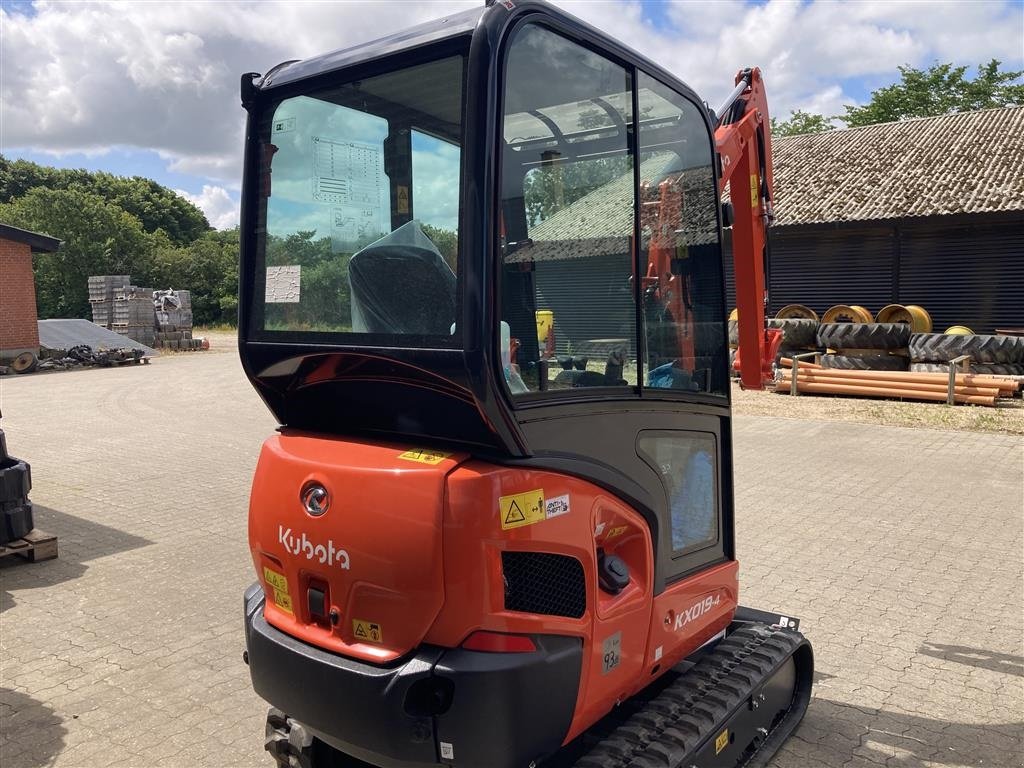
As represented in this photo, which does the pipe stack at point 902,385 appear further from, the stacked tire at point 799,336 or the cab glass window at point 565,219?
the cab glass window at point 565,219

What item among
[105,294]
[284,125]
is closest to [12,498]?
[284,125]

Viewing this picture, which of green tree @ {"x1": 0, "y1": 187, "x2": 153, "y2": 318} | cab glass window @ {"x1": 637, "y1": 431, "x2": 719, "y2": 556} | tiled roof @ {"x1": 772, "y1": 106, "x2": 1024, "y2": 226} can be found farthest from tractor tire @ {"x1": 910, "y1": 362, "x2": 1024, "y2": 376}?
green tree @ {"x1": 0, "y1": 187, "x2": 153, "y2": 318}

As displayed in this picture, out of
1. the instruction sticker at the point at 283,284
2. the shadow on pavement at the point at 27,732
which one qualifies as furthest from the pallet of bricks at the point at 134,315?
the instruction sticker at the point at 283,284

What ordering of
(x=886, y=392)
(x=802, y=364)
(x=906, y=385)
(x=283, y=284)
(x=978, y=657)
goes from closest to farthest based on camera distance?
(x=283, y=284), (x=978, y=657), (x=906, y=385), (x=886, y=392), (x=802, y=364)

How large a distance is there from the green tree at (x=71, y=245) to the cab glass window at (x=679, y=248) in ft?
154

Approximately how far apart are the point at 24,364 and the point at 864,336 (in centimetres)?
2160

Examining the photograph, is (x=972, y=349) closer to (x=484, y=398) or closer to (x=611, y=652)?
(x=611, y=652)

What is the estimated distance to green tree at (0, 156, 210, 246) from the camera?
210ft

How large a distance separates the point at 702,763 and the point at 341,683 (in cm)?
132

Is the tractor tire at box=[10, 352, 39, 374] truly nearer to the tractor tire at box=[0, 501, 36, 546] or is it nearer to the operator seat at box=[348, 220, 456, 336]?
→ the tractor tire at box=[0, 501, 36, 546]

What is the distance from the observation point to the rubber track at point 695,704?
2643 mm

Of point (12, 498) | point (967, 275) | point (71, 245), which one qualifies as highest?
point (71, 245)

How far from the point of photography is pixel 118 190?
2534 inches

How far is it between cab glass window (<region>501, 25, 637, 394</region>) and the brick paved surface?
2.14 m
